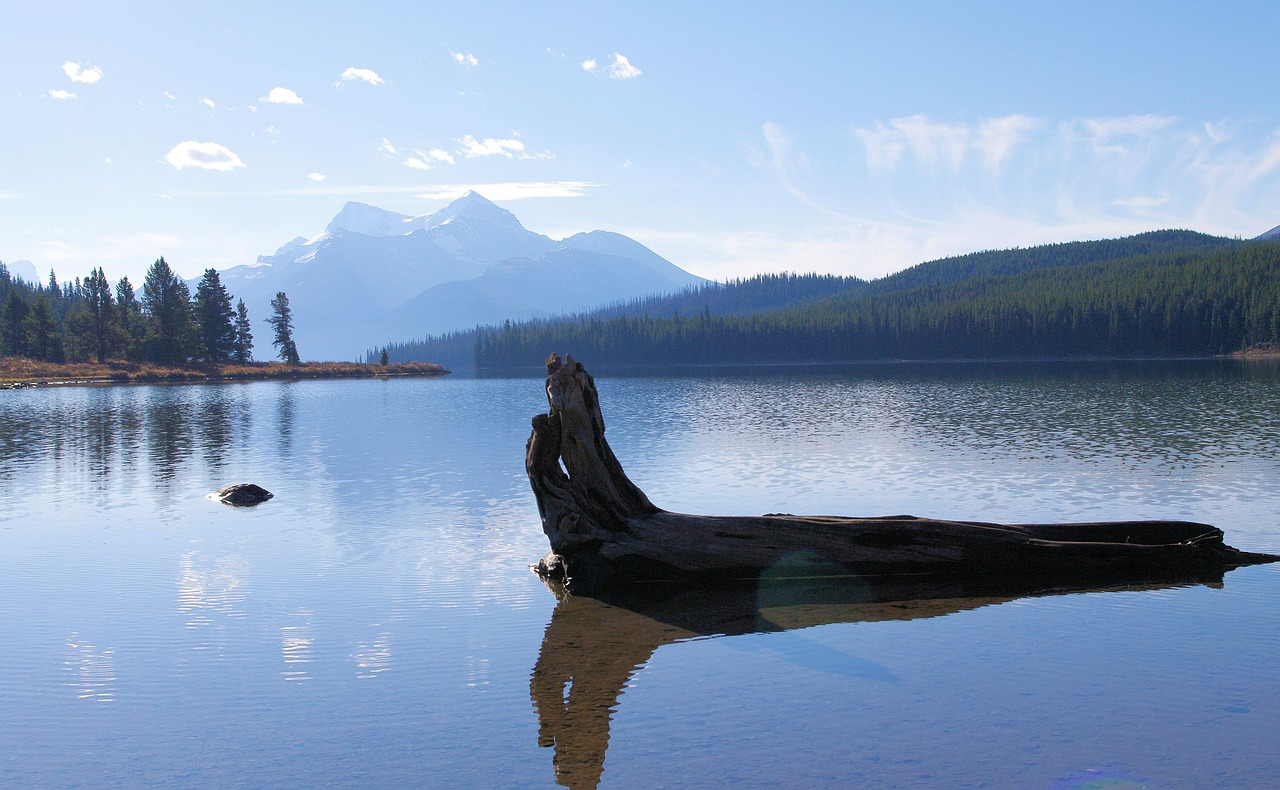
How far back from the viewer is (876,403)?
63375 millimetres

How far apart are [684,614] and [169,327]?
14182cm

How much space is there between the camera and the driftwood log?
52.4ft

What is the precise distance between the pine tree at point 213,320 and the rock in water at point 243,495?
128 m

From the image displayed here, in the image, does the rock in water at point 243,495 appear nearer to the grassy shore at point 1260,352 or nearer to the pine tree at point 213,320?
the pine tree at point 213,320

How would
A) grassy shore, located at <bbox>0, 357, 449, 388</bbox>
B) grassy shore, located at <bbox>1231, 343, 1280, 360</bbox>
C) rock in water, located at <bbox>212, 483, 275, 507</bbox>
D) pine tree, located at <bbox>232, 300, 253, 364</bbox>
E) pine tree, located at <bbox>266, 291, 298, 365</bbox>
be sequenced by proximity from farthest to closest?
pine tree, located at <bbox>266, 291, 298, 365</bbox> < pine tree, located at <bbox>232, 300, 253, 364</bbox> < grassy shore, located at <bbox>1231, 343, 1280, 360</bbox> < grassy shore, located at <bbox>0, 357, 449, 388</bbox> < rock in water, located at <bbox>212, 483, 275, 507</bbox>

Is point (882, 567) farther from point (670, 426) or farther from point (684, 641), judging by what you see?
point (670, 426)

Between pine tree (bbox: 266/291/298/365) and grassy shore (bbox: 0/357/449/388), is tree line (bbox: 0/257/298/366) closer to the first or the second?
grassy shore (bbox: 0/357/449/388)

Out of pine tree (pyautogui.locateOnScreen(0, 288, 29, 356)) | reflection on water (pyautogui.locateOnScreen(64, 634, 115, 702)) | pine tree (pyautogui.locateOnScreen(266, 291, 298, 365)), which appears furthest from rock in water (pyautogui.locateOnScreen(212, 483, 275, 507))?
pine tree (pyautogui.locateOnScreen(266, 291, 298, 365))

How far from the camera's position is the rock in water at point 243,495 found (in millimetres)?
26438

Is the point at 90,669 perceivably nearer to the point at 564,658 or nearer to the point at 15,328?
the point at 564,658

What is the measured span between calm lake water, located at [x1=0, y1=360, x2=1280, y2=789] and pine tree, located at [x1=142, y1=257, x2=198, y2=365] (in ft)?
395

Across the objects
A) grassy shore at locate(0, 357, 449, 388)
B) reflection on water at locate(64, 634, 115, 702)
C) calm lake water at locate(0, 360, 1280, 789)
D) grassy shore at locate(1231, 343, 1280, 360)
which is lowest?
reflection on water at locate(64, 634, 115, 702)

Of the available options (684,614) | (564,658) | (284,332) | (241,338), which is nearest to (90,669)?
(564,658)

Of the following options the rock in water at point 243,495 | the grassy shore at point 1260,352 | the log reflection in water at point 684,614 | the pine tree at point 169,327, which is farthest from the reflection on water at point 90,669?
the grassy shore at point 1260,352
